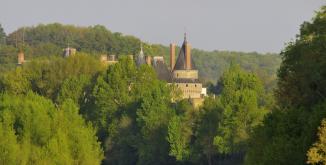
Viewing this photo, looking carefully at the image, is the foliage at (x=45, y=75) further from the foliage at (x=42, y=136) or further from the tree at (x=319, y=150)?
the tree at (x=319, y=150)

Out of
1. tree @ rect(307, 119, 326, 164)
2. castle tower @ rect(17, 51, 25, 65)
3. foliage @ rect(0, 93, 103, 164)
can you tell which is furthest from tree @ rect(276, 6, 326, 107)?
castle tower @ rect(17, 51, 25, 65)

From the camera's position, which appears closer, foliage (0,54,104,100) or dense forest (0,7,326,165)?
dense forest (0,7,326,165)

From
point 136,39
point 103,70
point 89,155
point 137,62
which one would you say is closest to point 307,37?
point 89,155

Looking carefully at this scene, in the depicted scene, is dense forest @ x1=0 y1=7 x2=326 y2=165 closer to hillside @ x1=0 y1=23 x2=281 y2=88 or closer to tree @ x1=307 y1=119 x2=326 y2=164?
tree @ x1=307 y1=119 x2=326 y2=164

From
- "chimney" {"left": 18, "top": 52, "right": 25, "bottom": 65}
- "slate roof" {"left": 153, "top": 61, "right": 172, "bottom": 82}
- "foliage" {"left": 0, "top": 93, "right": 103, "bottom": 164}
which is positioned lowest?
"foliage" {"left": 0, "top": 93, "right": 103, "bottom": 164}

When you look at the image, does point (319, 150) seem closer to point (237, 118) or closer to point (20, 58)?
point (237, 118)

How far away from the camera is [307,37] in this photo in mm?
54938

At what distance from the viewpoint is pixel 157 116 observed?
93.4 m

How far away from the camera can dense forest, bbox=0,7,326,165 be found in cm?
5122

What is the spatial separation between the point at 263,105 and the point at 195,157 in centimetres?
944

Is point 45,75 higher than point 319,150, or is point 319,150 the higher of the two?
point 319,150

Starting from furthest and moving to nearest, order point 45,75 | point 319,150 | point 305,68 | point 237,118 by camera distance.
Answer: point 45,75
point 237,118
point 305,68
point 319,150

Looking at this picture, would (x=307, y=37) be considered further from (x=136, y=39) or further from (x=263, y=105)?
(x=136, y=39)

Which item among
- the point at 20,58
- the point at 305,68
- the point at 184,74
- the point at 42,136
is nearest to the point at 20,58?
the point at 20,58
